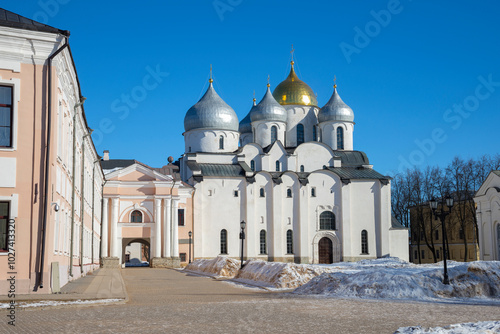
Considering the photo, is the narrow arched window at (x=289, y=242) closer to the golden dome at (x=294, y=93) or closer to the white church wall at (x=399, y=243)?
the white church wall at (x=399, y=243)

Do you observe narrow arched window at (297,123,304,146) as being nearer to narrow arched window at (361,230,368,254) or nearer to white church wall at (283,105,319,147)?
white church wall at (283,105,319,147)

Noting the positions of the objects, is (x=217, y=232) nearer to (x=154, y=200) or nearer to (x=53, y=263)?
(x=154, y=200)

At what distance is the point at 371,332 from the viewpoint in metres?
10.7

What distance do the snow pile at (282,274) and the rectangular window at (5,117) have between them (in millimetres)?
10554

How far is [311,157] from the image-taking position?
64.5 meters

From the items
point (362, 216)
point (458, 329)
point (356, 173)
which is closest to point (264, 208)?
point (362, 216)

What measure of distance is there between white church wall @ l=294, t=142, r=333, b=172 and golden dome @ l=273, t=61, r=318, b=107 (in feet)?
20.9

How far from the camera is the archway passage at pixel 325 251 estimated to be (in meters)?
61.6

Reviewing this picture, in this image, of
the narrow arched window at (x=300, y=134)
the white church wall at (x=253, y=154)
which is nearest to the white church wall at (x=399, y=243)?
the narrow arched window at (x=300, y=134)

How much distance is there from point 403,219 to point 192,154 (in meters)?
25.1

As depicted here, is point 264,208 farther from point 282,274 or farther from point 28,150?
point 28,150

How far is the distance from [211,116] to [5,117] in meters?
45.9

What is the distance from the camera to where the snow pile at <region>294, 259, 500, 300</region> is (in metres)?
18.5

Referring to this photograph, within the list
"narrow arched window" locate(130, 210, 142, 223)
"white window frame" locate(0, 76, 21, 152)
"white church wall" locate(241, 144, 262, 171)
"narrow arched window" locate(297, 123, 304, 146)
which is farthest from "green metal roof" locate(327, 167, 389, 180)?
"white window frame" locate(0, 76, 21, 152)
